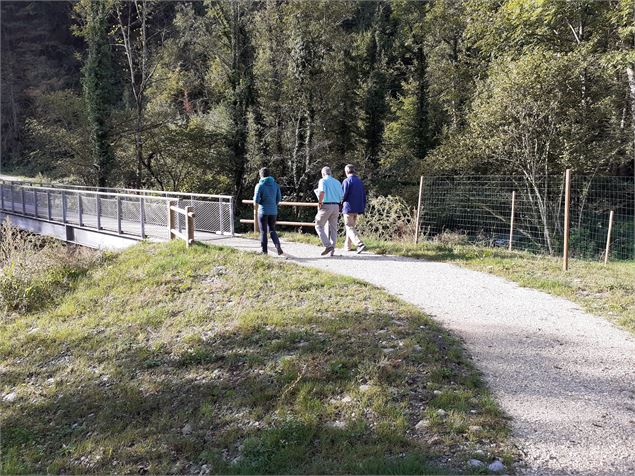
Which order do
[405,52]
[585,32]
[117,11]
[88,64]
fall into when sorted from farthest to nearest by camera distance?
[405,52]
[117,11]
[88,64]
[585,32]

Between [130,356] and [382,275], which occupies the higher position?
[382,275]

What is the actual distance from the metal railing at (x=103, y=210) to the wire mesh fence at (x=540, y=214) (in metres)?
7.41

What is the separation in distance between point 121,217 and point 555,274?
36.7ft

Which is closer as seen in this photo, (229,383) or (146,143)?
(229,383)

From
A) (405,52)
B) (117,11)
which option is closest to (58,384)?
(117,11)

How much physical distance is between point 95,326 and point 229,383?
4.10m

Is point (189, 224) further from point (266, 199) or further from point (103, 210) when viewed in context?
point (103, 210)

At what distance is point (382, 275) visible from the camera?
8781 millimetres

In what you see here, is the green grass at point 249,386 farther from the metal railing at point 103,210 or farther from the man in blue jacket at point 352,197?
the metal railing at point 103,210

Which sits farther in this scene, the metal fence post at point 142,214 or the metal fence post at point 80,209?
the metal fence post at point 80,209

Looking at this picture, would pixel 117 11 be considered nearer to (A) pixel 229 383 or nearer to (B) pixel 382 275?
(B) pixel 382 275

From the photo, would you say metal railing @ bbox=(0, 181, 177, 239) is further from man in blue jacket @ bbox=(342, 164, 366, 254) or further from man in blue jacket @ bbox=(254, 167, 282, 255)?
man in blue jacket @ bbox=(342, 164, 366, 254)

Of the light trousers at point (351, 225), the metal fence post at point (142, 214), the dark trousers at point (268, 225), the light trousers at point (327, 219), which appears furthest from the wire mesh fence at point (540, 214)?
the metal fence post at point (142, 214)

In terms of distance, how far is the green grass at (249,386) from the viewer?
3896mm
